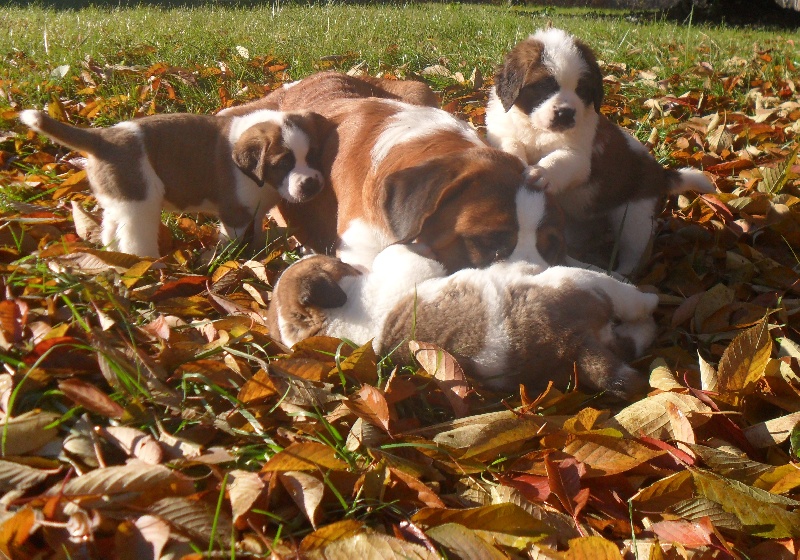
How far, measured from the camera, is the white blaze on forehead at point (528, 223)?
271 centimetres

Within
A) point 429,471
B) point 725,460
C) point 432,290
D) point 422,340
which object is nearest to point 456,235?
point 432,290

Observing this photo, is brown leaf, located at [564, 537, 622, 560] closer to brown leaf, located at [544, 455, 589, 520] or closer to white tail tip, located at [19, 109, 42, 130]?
brown leaf, located at [544, 455, 589, 520]

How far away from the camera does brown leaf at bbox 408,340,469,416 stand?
89.5 inches

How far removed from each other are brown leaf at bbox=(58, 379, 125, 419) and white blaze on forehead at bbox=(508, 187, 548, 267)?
1.50 m

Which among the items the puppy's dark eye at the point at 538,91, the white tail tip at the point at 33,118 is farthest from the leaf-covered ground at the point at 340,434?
the puppy's dark eye at the point at 538,91

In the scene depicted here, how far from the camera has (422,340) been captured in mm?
2449

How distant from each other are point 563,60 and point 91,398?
2628mm

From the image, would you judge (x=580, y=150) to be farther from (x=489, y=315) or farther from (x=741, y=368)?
(x=741, y=368)

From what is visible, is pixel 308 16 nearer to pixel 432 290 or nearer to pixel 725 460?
pixel 432 290

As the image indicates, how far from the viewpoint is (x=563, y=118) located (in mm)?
3369

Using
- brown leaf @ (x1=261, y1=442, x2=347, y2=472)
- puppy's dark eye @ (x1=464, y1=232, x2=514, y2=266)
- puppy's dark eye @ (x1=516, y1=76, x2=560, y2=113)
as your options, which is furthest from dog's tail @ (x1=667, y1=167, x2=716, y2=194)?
brown leaf @ (x1=261, y1=442, x2=347, y2=472)

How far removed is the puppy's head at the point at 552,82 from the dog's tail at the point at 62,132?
205 cm

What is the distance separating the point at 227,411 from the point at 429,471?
2.27 feet

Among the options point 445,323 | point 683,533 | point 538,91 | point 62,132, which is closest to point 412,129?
point 538,91
